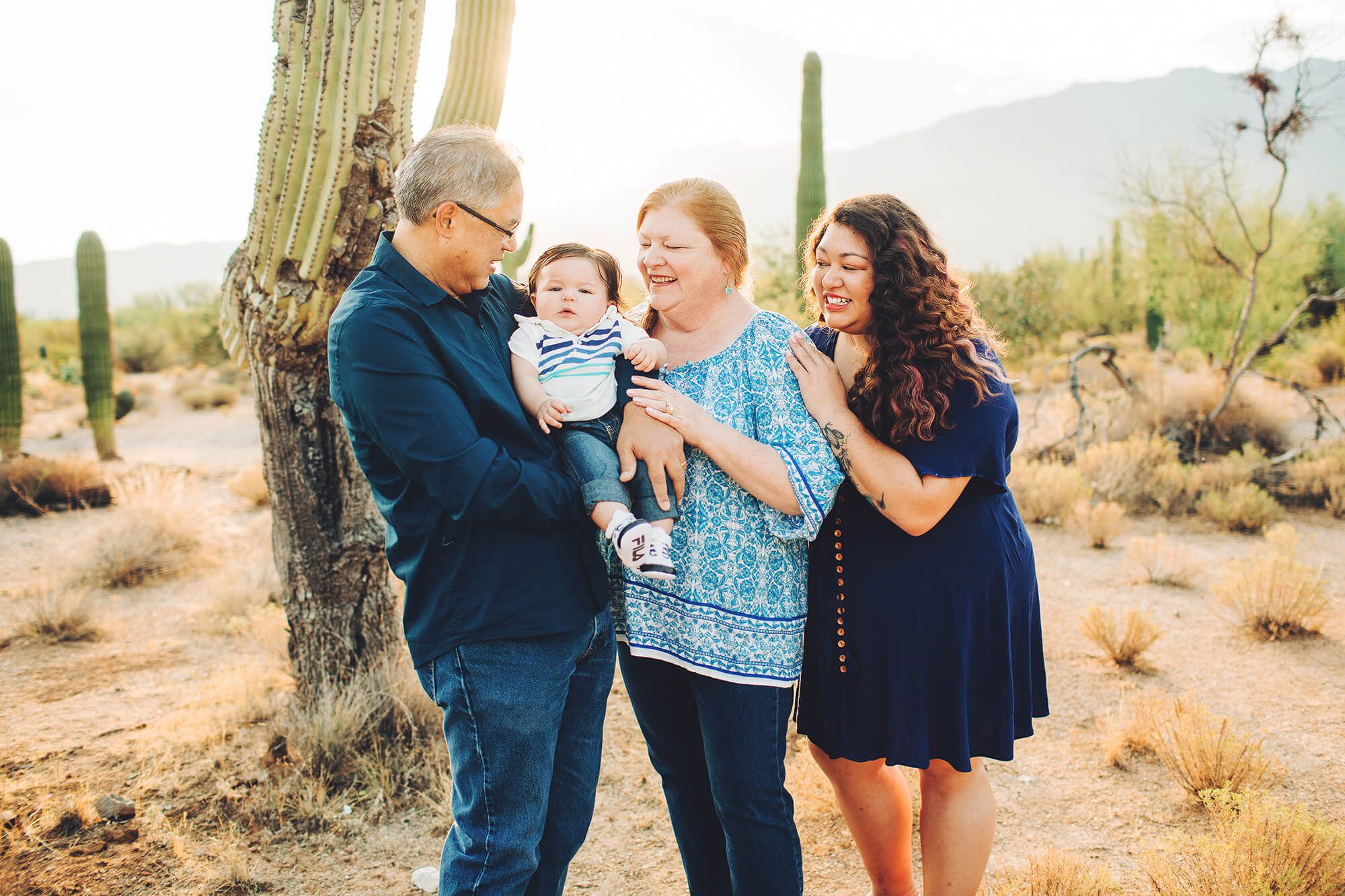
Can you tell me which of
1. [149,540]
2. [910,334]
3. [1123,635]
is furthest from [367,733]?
[149,540]

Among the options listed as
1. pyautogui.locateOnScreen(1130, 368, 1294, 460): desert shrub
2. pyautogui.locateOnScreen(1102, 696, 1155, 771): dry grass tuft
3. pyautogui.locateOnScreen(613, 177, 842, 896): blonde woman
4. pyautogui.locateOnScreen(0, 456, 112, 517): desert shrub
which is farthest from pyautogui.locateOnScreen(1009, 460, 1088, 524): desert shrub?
pyautogui.locateOnScreen(0, 456, 112, 517): desert shrub

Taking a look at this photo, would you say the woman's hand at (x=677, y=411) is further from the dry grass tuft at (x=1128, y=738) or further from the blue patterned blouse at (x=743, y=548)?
the dry grass tuft at (x=1128, y=738)

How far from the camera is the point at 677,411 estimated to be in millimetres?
2137

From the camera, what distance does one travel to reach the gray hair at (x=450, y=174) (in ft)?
6.37

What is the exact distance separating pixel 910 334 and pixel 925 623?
0.78m

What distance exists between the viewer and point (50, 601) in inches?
233

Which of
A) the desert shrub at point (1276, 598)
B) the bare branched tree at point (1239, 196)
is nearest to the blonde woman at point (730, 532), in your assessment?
the desert shrub at point (1276, 598)

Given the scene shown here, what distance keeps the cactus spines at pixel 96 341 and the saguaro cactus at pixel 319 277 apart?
11354mm

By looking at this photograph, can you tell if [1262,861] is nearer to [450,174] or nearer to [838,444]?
[838,444]

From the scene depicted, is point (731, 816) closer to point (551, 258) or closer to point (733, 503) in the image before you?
point (733, 503)

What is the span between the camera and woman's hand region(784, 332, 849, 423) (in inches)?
87.7

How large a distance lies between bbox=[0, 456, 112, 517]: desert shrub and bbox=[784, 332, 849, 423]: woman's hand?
9.89m

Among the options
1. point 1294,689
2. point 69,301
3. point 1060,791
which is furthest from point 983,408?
point 69,301

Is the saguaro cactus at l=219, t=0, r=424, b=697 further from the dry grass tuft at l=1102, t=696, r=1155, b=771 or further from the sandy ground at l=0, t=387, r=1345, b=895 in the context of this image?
the dry grass tuft at l=1102, t=696, r=1155, b=771
